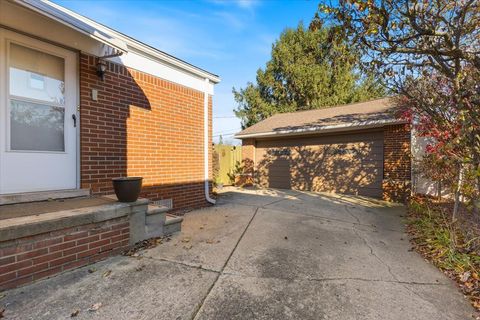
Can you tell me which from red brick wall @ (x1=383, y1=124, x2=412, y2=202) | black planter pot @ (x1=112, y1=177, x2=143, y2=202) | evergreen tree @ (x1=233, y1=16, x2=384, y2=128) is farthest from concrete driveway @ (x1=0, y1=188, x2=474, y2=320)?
evergreen tree @ (x1=233, y1=16, x2=384, y2=128)

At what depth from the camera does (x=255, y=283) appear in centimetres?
267

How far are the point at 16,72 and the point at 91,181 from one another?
1.76 meters

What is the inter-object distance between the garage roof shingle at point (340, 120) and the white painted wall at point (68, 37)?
5.62m

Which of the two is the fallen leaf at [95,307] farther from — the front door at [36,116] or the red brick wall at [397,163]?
the red brick wall at [397,163]

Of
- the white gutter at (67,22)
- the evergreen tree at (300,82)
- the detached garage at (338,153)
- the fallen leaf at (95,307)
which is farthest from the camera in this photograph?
the evergreen tree at (300,82)

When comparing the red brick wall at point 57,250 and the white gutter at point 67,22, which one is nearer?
the red brick wall at point 57,250

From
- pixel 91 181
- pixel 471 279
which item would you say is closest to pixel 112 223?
pixel 91 181

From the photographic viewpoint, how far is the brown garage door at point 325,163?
880 cm

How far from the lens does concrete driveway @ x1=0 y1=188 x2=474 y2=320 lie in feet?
7.22

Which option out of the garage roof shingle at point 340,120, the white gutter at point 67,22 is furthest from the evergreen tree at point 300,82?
the white gutter at point 67,22

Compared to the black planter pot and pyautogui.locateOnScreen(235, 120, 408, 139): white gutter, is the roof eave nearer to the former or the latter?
the black planter pot

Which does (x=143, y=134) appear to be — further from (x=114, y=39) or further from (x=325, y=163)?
(x=325, y=163)

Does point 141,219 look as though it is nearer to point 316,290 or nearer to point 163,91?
point 316,290

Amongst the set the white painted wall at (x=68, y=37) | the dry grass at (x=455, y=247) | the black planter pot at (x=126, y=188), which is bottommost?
the dry grass at (x=455, y=247)
